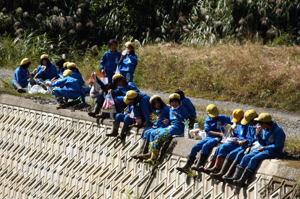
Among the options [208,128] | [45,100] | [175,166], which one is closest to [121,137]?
[175,166]

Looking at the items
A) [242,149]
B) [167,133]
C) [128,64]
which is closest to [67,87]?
[128,64]

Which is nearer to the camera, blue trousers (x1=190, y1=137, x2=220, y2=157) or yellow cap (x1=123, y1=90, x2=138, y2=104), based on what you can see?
blue trousers (x1=190, y1=137, x2=220, y2=157)

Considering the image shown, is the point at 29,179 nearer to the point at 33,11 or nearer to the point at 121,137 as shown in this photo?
the point at 121,137

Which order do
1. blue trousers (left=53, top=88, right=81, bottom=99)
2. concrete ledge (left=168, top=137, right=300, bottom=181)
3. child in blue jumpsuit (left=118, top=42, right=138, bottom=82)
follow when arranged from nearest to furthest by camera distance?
concrete ledge (left=168, top=137, right=300, bottom=181), child in blue jumpsuit (left=118, top=42, right=138, bottom=82), blue trousers (left=53, top=88, right=81, bottom=99)

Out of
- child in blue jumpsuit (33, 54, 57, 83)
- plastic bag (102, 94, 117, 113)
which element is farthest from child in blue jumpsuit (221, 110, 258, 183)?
child in blue jumpsuit (33, 54, 57, 83)

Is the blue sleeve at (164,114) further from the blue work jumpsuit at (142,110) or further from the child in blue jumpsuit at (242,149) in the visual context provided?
the child in blue jumpsuit at (242,149)

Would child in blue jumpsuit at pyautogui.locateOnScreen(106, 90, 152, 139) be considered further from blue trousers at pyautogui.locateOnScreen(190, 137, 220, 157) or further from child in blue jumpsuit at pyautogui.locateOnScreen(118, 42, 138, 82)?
blue trousers at pyautogui.locateOnScreen(190, 137, 220, 157)

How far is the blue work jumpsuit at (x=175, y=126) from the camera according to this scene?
645cm

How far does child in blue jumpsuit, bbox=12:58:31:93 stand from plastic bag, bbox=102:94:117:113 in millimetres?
4566

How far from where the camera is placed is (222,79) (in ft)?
37.5

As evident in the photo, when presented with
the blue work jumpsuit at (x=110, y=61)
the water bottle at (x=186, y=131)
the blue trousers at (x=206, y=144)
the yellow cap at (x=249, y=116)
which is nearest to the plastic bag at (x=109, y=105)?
the blue work jumpsuit at (x=110, y=61)

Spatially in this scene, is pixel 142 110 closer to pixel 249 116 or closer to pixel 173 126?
pixel 173 126

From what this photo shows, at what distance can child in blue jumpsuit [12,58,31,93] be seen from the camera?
11.4 m

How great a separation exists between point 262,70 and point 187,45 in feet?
16.5
